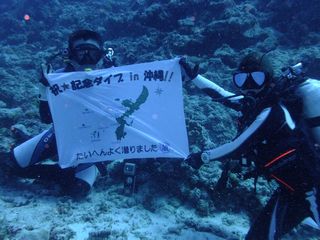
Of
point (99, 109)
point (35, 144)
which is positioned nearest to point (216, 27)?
point (99, 109)

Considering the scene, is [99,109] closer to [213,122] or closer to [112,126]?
[112,126]

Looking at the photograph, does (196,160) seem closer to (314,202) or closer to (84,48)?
(314,202)

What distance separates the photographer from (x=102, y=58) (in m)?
4.82

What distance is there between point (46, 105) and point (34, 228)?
1.78 meters

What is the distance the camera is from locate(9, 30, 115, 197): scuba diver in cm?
461

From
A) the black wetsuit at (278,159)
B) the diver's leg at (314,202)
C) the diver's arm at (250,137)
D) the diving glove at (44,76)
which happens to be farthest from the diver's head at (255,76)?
the diving glove at (44,76)

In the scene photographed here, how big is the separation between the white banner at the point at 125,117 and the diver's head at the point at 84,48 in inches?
16.9

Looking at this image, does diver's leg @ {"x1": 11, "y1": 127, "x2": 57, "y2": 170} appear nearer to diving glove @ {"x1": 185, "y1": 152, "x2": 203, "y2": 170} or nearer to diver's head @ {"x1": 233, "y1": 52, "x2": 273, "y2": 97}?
diving glove @ {"x1": 185, "y1": 152, "x2": 203, "y2": 170}

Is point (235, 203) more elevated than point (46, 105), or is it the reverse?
point (46, 105)

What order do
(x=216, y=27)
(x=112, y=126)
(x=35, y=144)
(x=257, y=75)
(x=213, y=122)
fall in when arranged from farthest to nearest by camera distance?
(x=216, y=27)
(x=213, y=122)
(x=35, y=144)
(x=112, y=126)
(x=257, y=75)

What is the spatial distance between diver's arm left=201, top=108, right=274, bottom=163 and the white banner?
3.51 feet

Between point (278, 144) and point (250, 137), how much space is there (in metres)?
0.27

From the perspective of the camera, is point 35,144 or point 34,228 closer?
point 34,228

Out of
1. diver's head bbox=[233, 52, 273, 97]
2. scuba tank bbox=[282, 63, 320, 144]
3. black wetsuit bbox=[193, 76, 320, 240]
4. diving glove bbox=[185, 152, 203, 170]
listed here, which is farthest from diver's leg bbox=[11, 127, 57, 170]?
scuba tank bbox=[282, 63, 320, 144]
